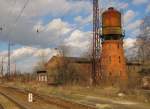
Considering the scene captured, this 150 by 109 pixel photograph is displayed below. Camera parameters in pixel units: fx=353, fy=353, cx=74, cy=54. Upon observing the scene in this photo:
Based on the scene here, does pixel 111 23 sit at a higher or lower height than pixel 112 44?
higher

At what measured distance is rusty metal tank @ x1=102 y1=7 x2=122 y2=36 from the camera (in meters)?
65.7

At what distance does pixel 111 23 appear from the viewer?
6556cm

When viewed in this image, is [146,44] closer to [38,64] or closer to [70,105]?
[70,105]

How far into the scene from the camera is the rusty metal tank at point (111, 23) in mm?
65688

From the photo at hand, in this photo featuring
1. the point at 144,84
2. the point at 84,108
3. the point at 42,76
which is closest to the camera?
the point at 84,108

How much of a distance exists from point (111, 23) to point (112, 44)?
4469mm

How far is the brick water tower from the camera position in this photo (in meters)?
65.8

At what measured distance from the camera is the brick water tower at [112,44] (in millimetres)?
65812

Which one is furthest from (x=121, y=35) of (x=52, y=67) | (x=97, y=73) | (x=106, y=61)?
(x=52, y=67)

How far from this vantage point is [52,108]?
24.6 meters

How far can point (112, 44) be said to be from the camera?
6781 centimetres

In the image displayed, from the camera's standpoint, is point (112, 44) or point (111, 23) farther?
point (112, 44)

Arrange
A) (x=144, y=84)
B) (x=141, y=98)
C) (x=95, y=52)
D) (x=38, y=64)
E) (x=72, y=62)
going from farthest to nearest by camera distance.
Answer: (x=38, y=64) < (x=72, y=62) < (x=95, y=52) < (x=144, y=84) < (x=141, y=98)

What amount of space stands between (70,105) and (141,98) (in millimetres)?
6802
